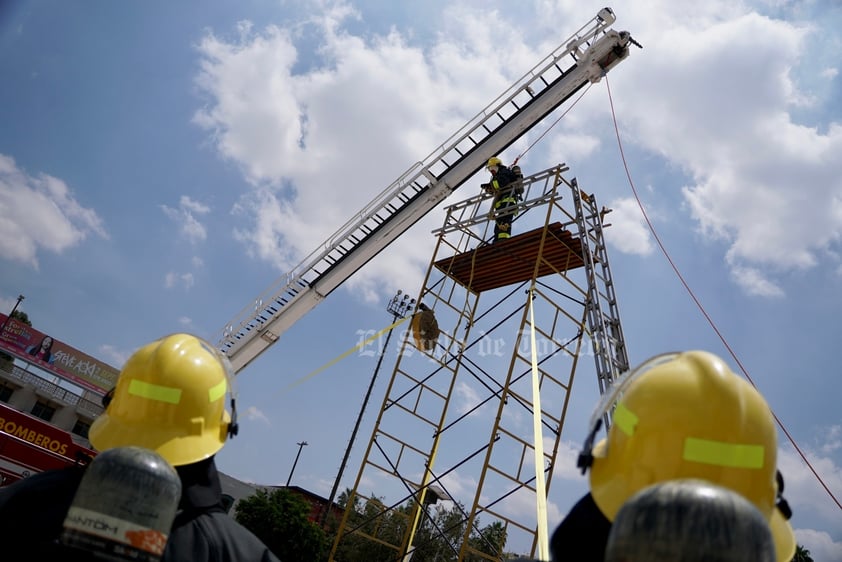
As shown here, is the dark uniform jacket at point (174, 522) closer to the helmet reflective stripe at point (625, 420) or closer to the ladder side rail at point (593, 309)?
the helmet reflective stripe at point (625, 420)

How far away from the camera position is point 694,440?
2.06 metres

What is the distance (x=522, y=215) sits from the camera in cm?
1169

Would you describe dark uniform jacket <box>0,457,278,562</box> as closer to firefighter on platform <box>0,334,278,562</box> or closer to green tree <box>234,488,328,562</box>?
firefighter on platform <box>0,334,278,562</box>

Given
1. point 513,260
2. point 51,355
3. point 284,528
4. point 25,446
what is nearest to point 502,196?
point 513,260

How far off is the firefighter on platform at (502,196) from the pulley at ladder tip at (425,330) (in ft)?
6.65

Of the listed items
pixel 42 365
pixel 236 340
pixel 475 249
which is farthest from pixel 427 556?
pixel 42 365

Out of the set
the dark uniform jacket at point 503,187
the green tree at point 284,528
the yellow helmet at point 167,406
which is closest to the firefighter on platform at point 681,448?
the yellow helmet at point 167,406

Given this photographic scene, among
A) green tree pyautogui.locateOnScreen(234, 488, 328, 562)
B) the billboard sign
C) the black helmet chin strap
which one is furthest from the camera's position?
the billboard sign

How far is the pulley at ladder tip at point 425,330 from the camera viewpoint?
1102 centimetres

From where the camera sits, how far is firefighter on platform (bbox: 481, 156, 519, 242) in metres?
11.6

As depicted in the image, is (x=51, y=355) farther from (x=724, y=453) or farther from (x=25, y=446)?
(x=724, y=453)

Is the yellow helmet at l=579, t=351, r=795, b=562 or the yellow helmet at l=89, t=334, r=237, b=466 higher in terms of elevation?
the yellow helmet at l=579, t=351, r=795, b=562

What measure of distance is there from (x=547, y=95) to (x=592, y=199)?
3.88 meters

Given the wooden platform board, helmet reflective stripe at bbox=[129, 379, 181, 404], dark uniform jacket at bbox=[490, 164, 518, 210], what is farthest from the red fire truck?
dark uniform jacket at bbox=[490, 164, 518, 210]
